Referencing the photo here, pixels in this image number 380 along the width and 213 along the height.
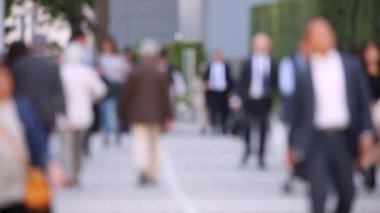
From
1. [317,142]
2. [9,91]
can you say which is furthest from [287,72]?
[9,91]

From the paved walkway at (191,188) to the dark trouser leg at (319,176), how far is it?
52.3 inches

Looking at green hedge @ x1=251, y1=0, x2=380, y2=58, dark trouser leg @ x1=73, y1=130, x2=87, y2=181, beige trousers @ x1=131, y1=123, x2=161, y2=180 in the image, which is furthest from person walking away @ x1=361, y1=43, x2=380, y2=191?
green hedge @ x1=251, y1=0, x2=380, y2=58

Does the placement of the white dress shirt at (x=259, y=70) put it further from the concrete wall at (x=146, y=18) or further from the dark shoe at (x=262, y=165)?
the concrete wall at (x=146, y=18)

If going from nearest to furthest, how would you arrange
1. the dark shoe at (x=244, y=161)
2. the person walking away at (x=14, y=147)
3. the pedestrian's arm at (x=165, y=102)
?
the person walking away at (x=14, y=147)
the pedestrian's arm at (x=165, y=102)
the dark shoe at (x=244, y=161)

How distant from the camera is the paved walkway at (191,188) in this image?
16922 mm

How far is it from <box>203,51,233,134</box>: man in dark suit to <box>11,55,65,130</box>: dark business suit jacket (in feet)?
49.4

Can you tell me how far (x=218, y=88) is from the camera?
31.6 m

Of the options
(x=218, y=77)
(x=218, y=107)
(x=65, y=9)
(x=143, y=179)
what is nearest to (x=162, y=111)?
(x=143, y=179)

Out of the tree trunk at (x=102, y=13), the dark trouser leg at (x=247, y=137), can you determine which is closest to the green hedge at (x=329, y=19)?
the dark trouser leg at (x=247, y=137)

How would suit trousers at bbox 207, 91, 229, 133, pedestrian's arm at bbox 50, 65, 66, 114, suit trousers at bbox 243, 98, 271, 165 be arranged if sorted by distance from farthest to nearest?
suit trousers at bbox 207, 91, 229, 133 < suit trousers at bbox 243, 98, 271, 165 < pedestrian's arm at bbox 50, 65, 66, 114

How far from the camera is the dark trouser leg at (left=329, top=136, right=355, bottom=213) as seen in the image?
11.9 metres

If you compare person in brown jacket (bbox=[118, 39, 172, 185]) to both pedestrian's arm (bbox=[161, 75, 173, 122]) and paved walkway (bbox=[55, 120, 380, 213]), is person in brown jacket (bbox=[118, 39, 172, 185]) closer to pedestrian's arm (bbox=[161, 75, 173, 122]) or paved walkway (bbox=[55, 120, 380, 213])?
pedestrian's arm (bbox=[161, 75, 173, 122])

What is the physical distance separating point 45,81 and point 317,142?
14.6 feet

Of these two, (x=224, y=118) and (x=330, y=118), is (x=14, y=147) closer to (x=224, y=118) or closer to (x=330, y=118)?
(x=330, y=118)
